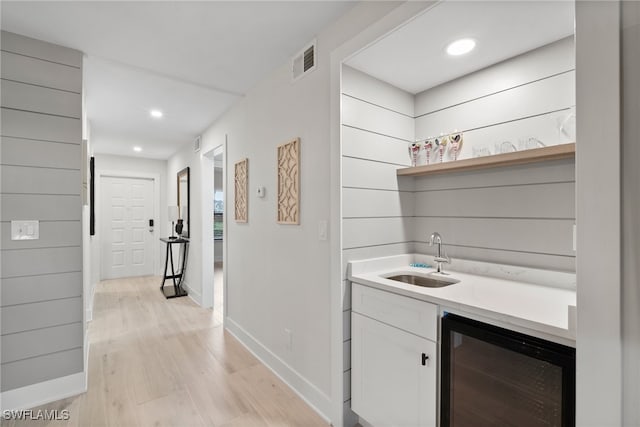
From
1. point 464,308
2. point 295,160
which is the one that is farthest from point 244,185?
point 464,308

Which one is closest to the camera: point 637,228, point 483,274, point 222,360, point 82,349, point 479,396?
point 637,228

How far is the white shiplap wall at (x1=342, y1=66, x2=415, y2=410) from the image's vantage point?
1.88 metres

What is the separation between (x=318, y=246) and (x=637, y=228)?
1.52 metres

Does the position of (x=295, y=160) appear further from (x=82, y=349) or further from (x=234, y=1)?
(x=82, y=349)

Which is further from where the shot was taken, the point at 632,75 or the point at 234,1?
the point at 234,1

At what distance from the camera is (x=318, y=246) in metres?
2.06

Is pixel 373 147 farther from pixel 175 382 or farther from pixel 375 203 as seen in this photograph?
pixel 175 382

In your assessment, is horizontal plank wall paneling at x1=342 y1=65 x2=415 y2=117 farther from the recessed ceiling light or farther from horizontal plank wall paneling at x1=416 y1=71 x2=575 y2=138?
the recessed ceiling light

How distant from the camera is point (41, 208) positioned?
2.13m

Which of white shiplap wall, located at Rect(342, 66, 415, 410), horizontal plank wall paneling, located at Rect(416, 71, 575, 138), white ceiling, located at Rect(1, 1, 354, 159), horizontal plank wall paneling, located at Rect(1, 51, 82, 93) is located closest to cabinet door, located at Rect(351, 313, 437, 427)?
white shiplap wall, located at Rect(342, 66, 415, 410)

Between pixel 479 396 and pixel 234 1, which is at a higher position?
pixel 234 1

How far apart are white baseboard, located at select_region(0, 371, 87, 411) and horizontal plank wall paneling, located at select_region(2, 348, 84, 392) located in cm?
3

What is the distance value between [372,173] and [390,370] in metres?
1.18

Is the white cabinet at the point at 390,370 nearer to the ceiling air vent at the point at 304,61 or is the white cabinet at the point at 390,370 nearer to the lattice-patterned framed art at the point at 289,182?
the lattice-patterned framed art at the point at 289,182
